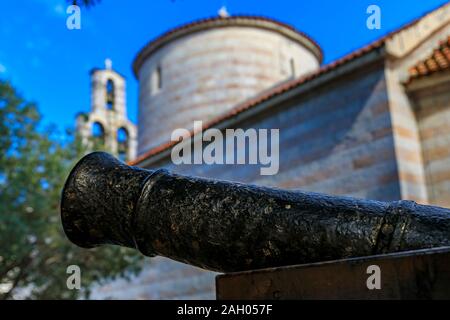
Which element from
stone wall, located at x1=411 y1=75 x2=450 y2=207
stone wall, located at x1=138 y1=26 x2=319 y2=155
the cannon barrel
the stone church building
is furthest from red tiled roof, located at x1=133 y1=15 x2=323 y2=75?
the cannon barrel

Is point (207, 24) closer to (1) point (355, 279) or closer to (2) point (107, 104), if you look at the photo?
(2) point (107, 104)

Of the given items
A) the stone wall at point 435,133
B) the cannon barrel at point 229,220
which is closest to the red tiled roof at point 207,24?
the stone wall at point 435,133

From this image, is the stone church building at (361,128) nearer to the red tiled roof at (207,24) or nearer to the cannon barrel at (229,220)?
the cannon barrel at (229,220)

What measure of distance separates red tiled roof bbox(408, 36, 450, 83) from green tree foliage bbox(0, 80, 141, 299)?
6525 millimetres

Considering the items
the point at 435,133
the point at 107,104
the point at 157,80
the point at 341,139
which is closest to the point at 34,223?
the point at 341,139

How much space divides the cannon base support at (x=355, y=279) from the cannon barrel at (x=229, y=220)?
181 millimetres

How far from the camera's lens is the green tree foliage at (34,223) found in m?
9.41

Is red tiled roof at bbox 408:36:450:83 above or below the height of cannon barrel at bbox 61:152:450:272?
above

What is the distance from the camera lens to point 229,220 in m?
1.98

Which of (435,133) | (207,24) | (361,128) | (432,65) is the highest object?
(207,24)

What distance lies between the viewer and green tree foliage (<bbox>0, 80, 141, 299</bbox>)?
941cm

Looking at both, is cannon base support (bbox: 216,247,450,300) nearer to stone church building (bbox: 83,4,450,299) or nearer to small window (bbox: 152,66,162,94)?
stone church building (bbox: 83,4,450,299)

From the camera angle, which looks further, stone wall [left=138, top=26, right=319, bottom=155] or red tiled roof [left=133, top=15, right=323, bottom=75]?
red tiled roof [left=133, top=15, right=323, bottom=75]

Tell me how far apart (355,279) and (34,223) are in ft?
29.8
